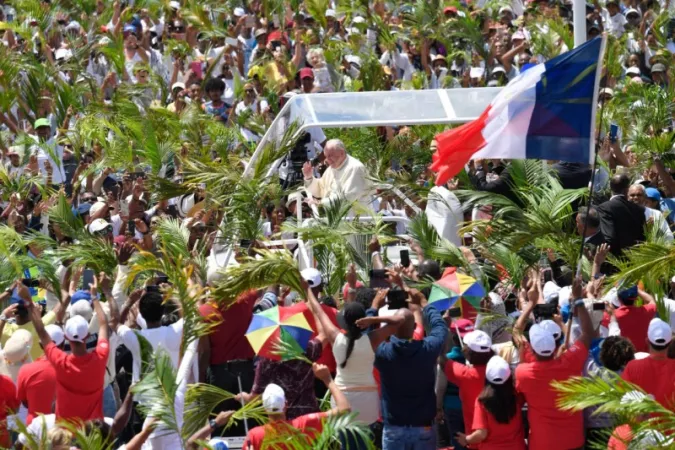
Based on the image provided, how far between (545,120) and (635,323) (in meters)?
2.05

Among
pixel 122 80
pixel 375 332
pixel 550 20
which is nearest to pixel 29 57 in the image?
pixel 122 80

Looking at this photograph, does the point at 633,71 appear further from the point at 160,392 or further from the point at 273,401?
the point at 160,392

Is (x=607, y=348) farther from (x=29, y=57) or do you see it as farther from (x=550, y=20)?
(x=29, y=57)

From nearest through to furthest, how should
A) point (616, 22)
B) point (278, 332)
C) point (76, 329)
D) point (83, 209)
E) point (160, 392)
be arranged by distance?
point (160, 392) → point (76, 329) → point (278, 332) → point (83, 209) → point (616, 22)

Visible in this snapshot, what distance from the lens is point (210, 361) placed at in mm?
11008

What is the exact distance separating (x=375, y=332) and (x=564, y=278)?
9.45ft

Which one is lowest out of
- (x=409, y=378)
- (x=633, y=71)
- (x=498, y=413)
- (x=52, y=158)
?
(x=498, y=413)

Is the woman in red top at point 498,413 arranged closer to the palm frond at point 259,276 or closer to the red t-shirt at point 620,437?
the red t-shirt at point 620,437

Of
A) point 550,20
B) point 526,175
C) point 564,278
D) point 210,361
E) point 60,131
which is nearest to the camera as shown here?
point 210,361

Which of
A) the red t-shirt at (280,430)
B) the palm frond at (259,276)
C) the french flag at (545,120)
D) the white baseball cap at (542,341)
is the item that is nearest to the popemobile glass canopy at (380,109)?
the french flag at (545,120)

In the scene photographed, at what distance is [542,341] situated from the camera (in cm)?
942

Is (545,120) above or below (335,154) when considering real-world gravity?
above

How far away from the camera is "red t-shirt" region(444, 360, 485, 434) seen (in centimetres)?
973

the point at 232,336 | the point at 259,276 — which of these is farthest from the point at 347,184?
the point at 259,276
